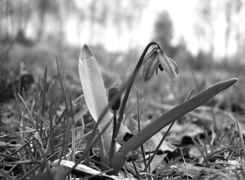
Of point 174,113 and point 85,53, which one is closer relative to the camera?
point 174,113

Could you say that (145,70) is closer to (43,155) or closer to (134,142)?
(134,142)

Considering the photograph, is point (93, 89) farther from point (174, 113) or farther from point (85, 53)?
point (174, 113)

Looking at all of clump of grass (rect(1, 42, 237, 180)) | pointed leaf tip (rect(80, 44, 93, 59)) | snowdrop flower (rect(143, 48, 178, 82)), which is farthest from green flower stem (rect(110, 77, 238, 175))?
pointed leaf tip (rect(80, 44, 93, 59))

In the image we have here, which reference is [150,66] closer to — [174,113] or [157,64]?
[157,64]

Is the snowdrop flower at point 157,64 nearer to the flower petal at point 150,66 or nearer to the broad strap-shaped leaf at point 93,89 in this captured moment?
the flower petal at point 150,66

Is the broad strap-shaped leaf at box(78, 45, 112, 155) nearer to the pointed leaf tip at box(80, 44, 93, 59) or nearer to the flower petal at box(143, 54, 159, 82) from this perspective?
the pointed leaf tip at box(80, 44, 93, 59)

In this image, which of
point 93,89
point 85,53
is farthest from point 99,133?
point 85,53

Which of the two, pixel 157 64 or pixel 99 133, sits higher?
pixel 157 64

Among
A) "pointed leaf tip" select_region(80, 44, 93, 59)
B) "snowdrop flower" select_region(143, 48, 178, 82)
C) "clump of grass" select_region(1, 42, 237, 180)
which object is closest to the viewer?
"clump of grass" select_region(1, 42, 237, 180)

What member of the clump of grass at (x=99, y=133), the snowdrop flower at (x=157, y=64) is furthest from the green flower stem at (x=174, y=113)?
the snowdrop flower at (x=157, y=64)

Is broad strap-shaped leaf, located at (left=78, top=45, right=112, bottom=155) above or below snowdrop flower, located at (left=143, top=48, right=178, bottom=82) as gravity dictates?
below
